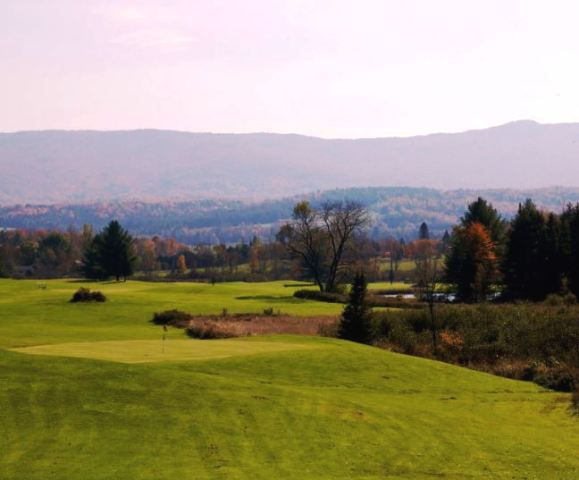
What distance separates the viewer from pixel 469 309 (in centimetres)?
5938

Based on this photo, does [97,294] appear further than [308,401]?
Yes

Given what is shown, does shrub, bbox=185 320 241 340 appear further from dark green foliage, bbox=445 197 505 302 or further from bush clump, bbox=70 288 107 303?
dark green foliage, bbox=445 197 505 302

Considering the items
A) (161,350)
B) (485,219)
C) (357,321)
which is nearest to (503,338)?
(357,321)

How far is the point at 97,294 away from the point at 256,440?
54817 mm

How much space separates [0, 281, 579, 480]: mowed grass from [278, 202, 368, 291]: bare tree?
211ft

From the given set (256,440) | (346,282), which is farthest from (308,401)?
(346,282)

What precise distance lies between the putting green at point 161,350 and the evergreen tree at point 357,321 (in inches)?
256

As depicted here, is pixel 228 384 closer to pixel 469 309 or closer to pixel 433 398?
pixel 433 398

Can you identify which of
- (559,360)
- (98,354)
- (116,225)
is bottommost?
(559,360)

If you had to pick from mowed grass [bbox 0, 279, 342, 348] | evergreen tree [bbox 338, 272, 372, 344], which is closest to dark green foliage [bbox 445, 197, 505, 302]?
mowed grass [bbox 0, 279, 342, 348]

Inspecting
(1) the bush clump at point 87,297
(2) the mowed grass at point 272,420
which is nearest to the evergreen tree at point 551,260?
(1) the bush clump at point 87,297

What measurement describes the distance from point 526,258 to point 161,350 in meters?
52.1

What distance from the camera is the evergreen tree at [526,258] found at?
79.2 m

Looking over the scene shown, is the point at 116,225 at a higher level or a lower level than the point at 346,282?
higher
